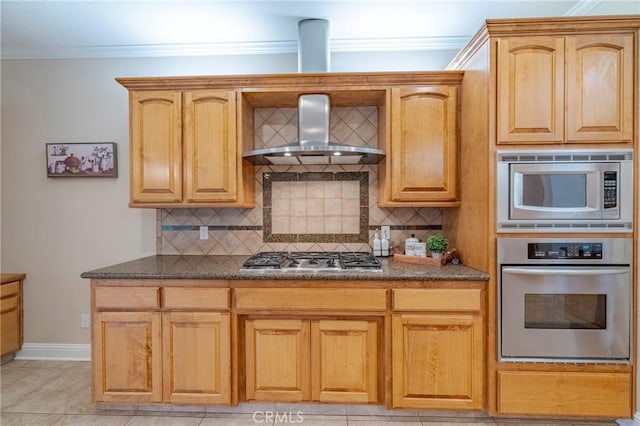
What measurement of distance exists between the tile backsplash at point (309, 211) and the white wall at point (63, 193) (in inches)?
26.3

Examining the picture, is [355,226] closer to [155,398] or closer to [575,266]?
[575,266]

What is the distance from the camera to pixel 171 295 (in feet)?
6.80

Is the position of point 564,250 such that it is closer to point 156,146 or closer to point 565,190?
point 565,190

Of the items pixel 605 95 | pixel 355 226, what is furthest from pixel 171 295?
pixel 605 95

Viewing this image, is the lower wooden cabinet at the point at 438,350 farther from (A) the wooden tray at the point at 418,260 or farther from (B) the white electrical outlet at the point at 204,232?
(B) the white electrical outlet at the point at 204,232

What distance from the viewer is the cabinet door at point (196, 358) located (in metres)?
2.06

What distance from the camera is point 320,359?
2062 millimetres

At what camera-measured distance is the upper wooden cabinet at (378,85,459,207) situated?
7.69 ft

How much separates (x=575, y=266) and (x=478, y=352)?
756mm

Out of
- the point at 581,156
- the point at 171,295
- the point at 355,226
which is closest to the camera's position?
the point at 581,156

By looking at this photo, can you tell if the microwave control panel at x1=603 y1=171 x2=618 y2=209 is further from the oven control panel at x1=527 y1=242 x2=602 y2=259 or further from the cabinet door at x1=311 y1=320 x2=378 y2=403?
the cabinet door at x1=311 y1=320 x2=378 y2=403

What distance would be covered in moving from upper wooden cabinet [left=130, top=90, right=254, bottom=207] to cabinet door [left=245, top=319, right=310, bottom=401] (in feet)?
3.21

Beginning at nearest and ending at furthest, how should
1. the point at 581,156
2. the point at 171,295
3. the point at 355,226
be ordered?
the point at 581,156, the point at 171,295, the point at 355,226

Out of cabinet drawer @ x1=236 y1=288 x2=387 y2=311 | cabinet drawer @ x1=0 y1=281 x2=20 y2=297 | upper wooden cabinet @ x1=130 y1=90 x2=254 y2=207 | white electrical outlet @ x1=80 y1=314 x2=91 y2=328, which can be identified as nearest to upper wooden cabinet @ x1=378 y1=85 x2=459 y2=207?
cabinet drawer @ x1=236 y1=288 x2=387 y2=311
